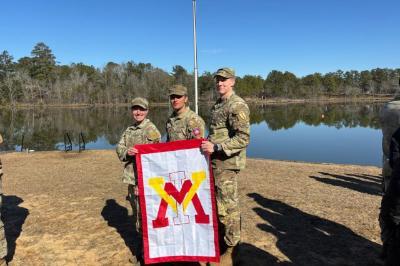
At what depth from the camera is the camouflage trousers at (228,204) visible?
4391 mm

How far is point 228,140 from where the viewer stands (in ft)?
13.9

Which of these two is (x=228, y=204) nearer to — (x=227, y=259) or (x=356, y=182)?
(x=227, y=259)

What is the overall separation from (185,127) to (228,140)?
71 cm

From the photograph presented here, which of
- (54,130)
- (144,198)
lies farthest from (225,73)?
(54,130)

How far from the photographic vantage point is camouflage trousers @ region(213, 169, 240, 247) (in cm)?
439

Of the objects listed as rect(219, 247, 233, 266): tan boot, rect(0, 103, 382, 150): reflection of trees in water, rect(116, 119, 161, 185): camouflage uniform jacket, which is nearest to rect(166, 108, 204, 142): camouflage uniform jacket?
rect(116, 119, 161, 185): camouflage uniform jacket

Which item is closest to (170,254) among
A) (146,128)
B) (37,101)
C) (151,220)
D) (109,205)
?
(151,220)

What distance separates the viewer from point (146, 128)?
4.99m

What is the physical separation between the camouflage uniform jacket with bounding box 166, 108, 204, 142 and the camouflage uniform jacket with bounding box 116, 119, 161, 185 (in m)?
0.31

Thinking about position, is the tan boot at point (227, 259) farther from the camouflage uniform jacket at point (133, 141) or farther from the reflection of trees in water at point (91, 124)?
the reflection of trees in water at point (91, 124)

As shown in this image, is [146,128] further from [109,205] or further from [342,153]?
[342,153]

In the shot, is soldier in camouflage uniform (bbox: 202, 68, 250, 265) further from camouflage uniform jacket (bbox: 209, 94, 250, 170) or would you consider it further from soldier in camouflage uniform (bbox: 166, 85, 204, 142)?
soldier in camouflage uniform (bbox: 166, 85, 204, 142)

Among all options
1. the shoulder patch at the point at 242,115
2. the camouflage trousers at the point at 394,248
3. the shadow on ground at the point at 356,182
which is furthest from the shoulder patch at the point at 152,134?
the shadow on ground at the point at 356,182

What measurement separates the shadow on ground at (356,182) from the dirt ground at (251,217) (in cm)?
2
